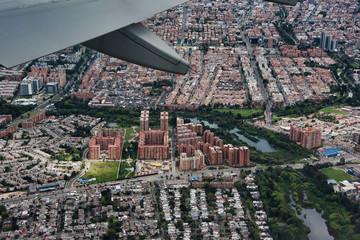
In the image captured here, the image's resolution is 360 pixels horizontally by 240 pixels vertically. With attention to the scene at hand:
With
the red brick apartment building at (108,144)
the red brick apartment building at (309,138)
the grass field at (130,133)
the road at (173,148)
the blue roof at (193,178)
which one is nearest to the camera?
the blue roof at (193,178)

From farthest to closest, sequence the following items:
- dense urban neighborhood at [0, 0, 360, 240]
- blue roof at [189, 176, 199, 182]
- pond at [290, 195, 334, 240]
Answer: blue roof at [189, 176, 199, 182]
dense urban neighborhood at [0, 0, 360, 240]
pond at [290, 195, 334, 240]

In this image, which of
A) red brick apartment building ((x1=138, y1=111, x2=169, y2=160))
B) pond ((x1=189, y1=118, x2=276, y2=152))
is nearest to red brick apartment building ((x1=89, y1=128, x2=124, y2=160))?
red brick apartment building ((x1=138, y1=111, x2=169, y2=160))

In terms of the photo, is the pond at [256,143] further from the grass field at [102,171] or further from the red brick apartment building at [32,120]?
the red brick apartment building at [32,120]

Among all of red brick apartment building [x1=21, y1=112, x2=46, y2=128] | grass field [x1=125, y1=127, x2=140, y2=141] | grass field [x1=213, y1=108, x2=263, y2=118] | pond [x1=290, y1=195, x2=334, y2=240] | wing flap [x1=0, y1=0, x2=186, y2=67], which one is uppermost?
wing flap [x1=0, y1=0, x2=186, y2=67]

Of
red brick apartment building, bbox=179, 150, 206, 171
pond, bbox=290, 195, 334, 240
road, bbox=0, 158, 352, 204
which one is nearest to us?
pond, bbox=290, 195, 334, 240

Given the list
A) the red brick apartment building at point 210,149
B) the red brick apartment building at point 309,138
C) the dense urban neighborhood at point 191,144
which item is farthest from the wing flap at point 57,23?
the red brick apartment building at point 309,138

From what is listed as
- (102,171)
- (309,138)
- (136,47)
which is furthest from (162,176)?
(136,47)

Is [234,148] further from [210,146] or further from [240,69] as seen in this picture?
[240,69]

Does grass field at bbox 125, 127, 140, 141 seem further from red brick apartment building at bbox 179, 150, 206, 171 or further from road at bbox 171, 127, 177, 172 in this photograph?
red brick apartment building at bbox 179, 150, 206, 171
